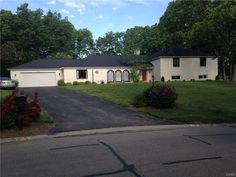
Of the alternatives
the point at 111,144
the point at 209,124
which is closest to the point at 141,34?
the point at 209,124

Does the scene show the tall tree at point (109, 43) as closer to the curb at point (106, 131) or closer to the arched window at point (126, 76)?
the arched window at point (126, 76)

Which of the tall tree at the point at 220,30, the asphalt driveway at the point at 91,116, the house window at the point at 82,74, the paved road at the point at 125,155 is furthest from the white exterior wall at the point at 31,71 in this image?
the paved road at the point at 125,155

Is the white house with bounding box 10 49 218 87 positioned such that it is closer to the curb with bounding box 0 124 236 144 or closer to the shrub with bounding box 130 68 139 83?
the shrub with bounding box 130 68 139 83

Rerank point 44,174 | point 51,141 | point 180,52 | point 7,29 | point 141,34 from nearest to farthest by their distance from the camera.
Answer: point 44,174, point 51,141, point 180,52, point 7,29, point 141,34

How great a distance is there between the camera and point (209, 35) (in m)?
51.6

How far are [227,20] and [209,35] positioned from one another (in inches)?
155

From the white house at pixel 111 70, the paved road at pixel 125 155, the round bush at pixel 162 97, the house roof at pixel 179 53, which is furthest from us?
the house roof at pixel 179 53

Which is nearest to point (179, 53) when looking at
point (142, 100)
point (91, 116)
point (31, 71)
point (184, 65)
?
point (184, 65)

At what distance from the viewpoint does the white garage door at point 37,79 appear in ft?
187

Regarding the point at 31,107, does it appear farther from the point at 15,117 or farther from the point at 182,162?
the point at 182,162

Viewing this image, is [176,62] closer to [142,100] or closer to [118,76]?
[118,76]

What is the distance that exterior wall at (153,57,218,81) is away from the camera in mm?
58775

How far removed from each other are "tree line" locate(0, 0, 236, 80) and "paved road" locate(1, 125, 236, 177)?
35460mm

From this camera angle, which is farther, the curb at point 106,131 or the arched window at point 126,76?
the arched window at point 126,76
